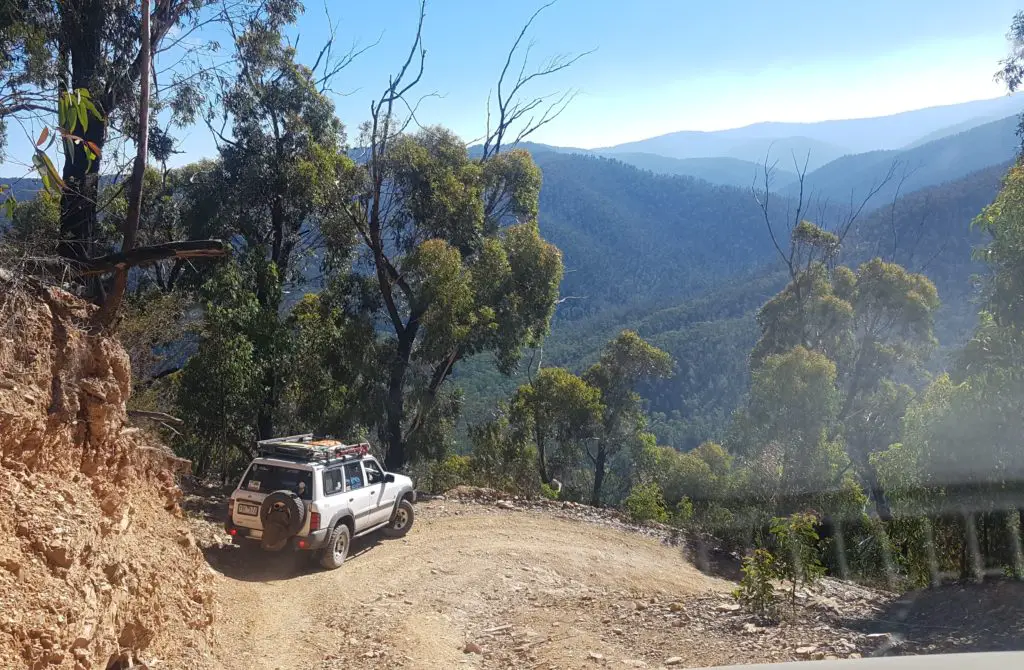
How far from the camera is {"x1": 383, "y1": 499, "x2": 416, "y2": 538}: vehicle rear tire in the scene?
1263cm

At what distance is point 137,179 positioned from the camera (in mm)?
9273

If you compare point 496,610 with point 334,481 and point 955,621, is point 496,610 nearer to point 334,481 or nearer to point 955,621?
point 334,481

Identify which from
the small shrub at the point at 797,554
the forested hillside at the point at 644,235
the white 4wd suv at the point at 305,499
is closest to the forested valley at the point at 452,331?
the small shrub at the point at 797,554

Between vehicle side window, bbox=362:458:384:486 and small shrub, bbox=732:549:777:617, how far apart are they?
591 centimetres

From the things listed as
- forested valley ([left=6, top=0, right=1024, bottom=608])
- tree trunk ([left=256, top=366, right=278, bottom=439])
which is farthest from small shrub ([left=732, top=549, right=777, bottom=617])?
tree trunk ([left=256, top=366, right=278, bottom=439])

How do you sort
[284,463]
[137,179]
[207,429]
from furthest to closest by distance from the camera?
[207,429] → [284,463] → [137,179]

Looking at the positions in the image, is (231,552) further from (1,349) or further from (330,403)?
(330,403)

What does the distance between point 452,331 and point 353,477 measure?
8136mm

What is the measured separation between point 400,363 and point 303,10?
925cm

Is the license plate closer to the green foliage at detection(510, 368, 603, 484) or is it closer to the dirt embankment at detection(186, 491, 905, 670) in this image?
the dirt embankment at detection(186, 491, 905, 670)

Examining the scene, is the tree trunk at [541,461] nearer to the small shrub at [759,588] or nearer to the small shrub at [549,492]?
the small shrub at [549,492]

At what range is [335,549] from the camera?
10.3m

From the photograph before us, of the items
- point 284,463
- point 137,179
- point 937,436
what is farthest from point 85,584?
point 937,436

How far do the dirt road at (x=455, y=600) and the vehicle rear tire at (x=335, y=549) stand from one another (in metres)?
0.17
